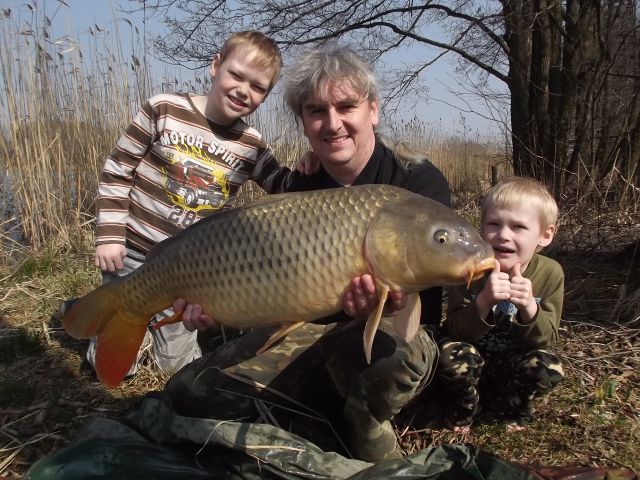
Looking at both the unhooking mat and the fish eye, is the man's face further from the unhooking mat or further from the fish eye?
the unhooking mat

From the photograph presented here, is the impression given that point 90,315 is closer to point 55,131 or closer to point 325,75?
point 325,75

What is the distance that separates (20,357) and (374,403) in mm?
1643

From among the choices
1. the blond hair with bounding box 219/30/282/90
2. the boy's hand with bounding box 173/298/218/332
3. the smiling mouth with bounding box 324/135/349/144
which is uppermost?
the blond hair with bounding box 219/30/282/90

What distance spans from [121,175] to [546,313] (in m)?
1.60

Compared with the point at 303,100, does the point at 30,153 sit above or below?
below

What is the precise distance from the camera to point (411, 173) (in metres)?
1.72

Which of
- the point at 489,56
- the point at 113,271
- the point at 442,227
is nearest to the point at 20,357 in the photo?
the point at 113,271

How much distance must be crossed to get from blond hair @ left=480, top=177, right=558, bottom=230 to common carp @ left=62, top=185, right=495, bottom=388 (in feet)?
1.69

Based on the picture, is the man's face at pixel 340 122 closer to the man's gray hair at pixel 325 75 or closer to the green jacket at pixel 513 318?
the man's gray hair at pixel 325 75

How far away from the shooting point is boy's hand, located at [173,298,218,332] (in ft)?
4.46

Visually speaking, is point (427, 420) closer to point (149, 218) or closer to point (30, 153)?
point (149, 218)

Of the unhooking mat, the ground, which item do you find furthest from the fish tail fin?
the ground

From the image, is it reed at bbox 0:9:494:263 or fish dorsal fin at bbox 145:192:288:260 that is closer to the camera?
fish dorsal fin at bbox 145:192:288:260

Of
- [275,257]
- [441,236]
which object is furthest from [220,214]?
[441,236]
